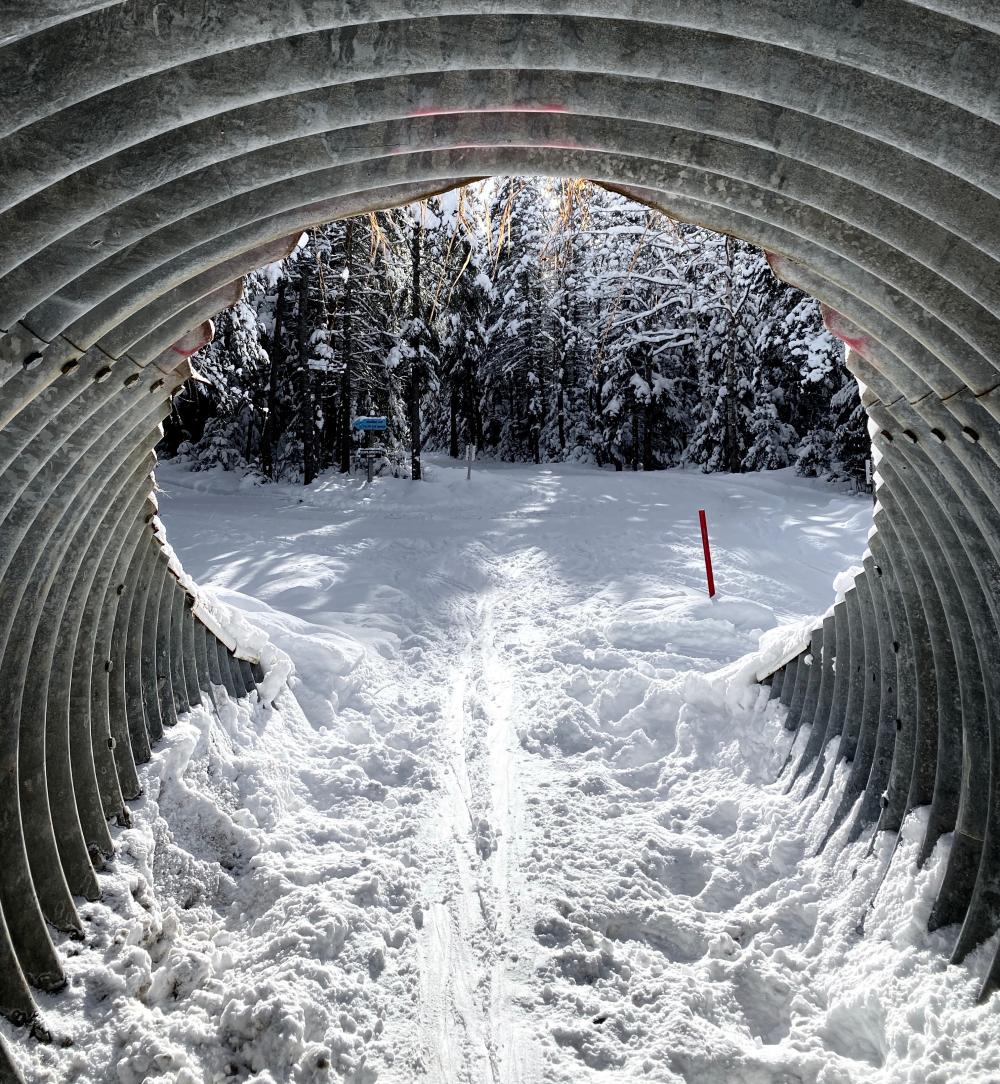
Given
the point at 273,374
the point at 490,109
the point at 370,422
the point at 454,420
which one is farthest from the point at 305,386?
the point at 490,109

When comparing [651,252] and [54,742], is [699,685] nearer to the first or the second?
[54,742]

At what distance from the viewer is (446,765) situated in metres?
6.53

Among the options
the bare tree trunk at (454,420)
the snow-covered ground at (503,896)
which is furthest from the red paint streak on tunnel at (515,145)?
the bare tree trunk at (454,420)

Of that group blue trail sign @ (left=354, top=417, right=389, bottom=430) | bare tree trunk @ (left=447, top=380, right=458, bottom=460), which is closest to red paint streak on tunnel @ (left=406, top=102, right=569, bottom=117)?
blue trail sign @ (left=354, top=417, right=389, bottom=430)

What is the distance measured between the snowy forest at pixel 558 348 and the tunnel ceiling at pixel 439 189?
1343cm

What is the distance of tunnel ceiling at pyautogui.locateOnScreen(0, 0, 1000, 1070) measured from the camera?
7.55ft

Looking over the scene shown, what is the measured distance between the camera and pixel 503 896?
4.82 m

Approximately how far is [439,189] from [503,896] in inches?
157

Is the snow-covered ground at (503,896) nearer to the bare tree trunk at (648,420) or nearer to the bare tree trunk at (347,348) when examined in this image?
the bare tree trunk at (347,348)

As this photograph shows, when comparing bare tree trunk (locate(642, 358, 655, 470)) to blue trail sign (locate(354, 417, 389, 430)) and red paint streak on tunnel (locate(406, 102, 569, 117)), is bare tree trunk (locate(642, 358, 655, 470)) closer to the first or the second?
blue trail sign (locate(354, 417, 389, 430))

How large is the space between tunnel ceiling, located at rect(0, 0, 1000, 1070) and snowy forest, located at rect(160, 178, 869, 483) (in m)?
13.4

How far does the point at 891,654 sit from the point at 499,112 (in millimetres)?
4086

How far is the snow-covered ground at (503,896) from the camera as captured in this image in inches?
143

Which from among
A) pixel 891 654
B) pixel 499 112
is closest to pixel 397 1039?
pixel 891 654
